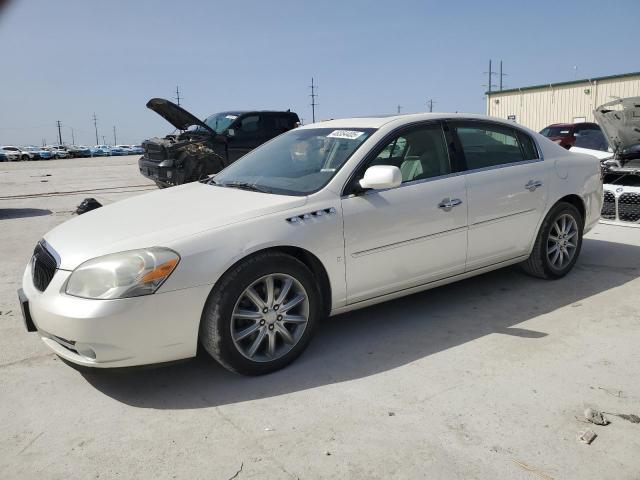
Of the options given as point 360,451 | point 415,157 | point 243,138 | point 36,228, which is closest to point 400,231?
point 415,157

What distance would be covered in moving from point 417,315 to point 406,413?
1.44m

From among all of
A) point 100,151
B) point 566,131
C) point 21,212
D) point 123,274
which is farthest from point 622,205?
point 100,151

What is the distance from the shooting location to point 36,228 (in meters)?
7.90

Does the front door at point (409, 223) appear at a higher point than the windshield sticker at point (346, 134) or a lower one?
lower

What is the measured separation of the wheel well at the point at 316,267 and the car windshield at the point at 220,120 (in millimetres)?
9740

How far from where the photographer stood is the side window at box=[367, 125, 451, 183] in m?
3.83

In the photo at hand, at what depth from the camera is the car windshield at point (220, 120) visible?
1265cm

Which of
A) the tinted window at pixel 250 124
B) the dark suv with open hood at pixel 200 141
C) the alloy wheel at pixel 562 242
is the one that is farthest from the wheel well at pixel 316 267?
the tinted window at pixel 250 124

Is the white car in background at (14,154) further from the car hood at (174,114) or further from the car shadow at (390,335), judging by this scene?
the car shadow at (390,335)

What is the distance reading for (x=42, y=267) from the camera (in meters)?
3.18

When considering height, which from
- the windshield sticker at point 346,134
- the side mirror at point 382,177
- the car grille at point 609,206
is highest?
the windshield sticker at point 346,134

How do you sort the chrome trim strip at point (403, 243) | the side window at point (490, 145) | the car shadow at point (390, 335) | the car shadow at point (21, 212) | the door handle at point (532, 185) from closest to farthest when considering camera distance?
the car shadow at point (390, 335) < the chrome trim strip at point (403, 243) < the side window at point (490, 145) < the door handle at point (532, 185) < the car shadow at point (21, 212)

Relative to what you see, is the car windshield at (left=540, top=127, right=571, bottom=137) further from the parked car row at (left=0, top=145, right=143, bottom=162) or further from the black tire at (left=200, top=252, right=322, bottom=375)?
the parked car row at (left=0, top=145, right=143, bottom=162)

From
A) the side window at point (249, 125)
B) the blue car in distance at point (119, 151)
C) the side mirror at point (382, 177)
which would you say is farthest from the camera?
the blue car in distance at point (119, 151)
